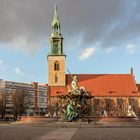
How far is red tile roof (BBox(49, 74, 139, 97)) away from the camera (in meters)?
108

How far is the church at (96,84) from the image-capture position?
104 m

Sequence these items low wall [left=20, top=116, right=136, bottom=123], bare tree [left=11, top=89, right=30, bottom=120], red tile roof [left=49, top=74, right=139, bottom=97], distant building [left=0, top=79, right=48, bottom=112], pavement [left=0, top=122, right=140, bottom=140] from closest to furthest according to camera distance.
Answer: pavement [left=0, top=122, right=140, bottom=140] → low wall [left=20, top=116, right=136, bottom=123] → bare tree [left=11, top=89, right=30, bottom=120] → red tile roof [left=49, top=74, right=139, bottom=97] → distant building [left=0, top=79, right=48, bottom=112]

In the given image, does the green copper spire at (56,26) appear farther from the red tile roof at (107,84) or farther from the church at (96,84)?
the red tile roof at (107,84)

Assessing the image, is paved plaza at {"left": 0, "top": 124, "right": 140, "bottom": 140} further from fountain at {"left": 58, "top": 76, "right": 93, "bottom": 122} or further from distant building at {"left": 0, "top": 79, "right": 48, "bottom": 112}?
distant building at {"left": 0, "top": 79, "right": 48, "bottom": 112}

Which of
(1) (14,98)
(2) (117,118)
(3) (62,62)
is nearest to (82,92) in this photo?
(2) (117,118)

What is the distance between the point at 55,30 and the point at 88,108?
62568mm

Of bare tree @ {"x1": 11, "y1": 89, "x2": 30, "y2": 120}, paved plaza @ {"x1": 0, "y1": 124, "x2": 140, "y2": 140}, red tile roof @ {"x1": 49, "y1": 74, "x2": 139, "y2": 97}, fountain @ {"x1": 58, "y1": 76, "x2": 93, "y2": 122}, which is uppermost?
red tile roof @ {"x1": 49, "y1": 74, "x2": 139, "y2": 97}

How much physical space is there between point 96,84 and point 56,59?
14754 millimetres

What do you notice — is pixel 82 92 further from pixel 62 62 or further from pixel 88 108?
pixel 62 62

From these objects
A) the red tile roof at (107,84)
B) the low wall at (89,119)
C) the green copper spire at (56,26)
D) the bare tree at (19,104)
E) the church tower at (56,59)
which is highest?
the green copper spire at (56,26)

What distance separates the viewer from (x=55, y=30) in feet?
344

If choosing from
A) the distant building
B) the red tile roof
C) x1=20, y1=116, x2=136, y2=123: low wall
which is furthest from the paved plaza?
the distant building

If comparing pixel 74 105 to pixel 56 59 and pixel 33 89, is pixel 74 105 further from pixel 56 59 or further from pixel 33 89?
pixel 33 89

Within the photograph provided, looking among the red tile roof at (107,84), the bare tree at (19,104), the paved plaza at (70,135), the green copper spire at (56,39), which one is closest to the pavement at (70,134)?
the paved plaza at (70,135)
